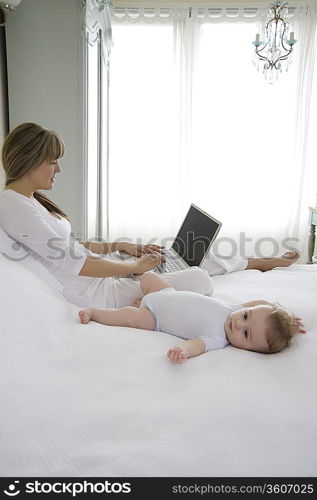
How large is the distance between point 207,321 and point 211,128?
10.8 feet

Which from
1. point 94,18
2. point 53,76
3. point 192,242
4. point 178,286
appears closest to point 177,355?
point 178,286

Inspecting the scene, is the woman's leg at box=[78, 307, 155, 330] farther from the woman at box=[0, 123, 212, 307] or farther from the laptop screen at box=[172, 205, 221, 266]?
the laptop screen at box=[172, 205, 221, 266]

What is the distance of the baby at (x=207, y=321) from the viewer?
1.33m

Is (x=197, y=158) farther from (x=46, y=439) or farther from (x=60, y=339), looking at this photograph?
(x=46, y=439)

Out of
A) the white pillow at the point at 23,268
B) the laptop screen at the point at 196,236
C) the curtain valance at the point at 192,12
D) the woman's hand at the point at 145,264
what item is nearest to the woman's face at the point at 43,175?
the white pillow at the point at 23,268

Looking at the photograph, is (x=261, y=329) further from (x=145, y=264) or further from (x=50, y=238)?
(x=50, y=238)

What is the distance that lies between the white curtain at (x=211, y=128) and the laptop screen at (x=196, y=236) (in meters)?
1.80

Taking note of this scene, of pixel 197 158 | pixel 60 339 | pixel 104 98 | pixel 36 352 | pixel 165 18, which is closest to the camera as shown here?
pixel 36 352

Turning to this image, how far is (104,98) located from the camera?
350cm

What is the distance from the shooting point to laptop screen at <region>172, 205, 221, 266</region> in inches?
89.0

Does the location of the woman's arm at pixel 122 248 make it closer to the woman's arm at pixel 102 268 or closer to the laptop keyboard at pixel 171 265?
the laptop keyboard at pixel 171 265

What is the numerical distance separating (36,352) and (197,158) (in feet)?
11.6
